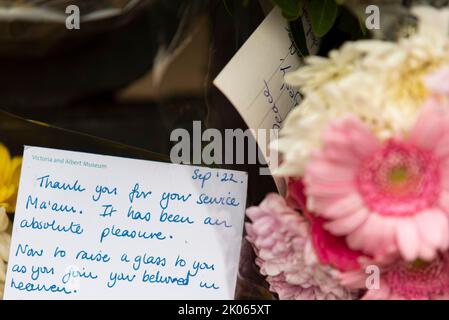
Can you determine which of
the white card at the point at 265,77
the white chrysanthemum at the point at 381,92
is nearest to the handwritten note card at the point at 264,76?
the white card at the point at 265,77

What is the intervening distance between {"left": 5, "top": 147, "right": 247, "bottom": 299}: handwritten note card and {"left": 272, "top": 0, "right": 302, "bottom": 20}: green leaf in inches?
7.1

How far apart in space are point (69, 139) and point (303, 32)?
275 mm

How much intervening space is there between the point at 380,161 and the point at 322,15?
0.19 metres

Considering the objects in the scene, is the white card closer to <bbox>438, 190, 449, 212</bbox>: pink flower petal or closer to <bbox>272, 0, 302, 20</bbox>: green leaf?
<bbox>272, 0, 302, 20</bbox>: green leaf

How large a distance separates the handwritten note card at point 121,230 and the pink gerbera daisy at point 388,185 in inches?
7.6

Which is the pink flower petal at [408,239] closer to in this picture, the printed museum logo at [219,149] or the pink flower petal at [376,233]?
the pink flower petal at [376,233]

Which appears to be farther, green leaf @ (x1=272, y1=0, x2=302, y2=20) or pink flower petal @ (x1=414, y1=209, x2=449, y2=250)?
green leaf @ (x1=272, y1=0, x2=302, y2=20)

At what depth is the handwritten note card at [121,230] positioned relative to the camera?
652 mm

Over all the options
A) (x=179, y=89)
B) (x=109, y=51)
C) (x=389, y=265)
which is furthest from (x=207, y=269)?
(x=109, y=51)

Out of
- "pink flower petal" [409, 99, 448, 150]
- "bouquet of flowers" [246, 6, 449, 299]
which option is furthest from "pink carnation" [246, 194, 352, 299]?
"pink flower petal" [409, 99, 448, 150]

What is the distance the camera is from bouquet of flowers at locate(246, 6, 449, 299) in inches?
18.6

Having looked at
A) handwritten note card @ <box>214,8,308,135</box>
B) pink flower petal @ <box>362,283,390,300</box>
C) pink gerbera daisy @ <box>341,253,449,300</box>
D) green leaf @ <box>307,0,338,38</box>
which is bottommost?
pink flower petal @ <box>362,283,390,300</box>

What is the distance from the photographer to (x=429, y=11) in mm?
503

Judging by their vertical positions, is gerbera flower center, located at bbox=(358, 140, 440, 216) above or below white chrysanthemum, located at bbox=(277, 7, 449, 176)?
below
